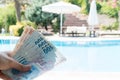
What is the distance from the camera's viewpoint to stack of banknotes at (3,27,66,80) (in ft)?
3.25

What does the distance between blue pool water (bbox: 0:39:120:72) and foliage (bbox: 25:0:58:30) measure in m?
4.02

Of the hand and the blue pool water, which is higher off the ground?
the hand

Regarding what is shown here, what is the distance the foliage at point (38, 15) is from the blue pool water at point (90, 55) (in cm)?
402

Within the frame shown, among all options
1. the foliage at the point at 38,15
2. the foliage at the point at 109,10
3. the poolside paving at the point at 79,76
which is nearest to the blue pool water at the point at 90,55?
the poolside paving at the point at 79,76

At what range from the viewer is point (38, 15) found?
53.3 ft

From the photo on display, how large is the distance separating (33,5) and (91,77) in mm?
11664

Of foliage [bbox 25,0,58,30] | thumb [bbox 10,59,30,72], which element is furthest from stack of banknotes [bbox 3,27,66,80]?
foliage [bbox 25,0,58,30]

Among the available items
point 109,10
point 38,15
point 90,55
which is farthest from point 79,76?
point 109,10

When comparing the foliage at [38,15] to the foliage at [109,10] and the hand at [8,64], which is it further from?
the hand at [8,64]

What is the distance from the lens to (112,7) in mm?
18719

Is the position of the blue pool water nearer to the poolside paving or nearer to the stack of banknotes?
the poolside paving

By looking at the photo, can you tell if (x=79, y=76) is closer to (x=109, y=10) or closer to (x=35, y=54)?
(x=35, y=54)

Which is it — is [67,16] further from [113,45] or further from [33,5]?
[113,45]

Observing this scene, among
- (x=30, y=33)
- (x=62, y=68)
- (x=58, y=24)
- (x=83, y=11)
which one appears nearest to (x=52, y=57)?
(x=30, y=33)
